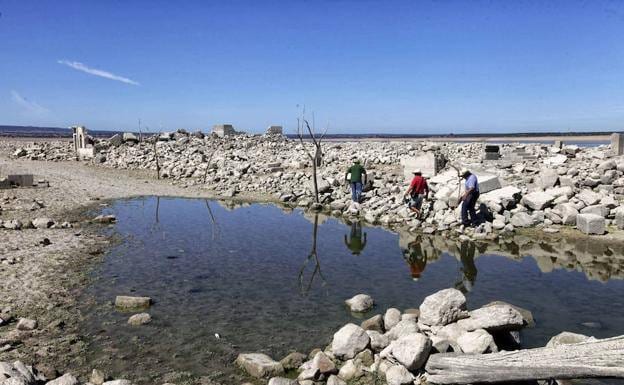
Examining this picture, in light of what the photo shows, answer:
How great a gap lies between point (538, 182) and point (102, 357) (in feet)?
50.7

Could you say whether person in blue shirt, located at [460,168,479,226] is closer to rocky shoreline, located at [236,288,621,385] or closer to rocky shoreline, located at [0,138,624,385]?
rocky shoreline, located at [0,138,624,385]

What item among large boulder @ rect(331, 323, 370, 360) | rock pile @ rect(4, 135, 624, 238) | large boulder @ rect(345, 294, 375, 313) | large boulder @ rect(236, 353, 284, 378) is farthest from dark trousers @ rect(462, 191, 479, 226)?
large boulder @ rect(236, 353, 284, 378)

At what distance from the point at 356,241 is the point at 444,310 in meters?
6.90

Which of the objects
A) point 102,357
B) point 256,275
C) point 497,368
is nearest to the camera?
point 497,368

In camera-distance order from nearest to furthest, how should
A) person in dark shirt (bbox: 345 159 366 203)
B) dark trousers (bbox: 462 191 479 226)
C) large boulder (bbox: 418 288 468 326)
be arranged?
large boulder (bbox: 418 288 468 326) → dark trousers (bbox: 462 191 479 226) → person in dark shirt (bbox: 345 159 366 203)

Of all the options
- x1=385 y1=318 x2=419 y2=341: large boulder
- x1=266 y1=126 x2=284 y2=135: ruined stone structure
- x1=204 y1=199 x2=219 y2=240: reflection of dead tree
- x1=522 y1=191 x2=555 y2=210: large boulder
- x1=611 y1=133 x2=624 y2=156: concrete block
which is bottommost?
x1=204 y1=199 x2=219 y2=240: reflection of dead tree

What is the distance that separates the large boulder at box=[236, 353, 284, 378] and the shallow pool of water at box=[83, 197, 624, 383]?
0.81 ft

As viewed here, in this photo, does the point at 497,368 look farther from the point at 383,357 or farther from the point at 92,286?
the point at 92,286

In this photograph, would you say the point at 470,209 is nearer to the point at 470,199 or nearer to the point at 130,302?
the point at 470,199

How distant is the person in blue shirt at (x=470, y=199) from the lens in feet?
43.2

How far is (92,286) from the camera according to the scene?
8703mm

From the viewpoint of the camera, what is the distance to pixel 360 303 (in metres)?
7.79

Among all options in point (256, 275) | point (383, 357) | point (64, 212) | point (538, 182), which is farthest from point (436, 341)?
point (64, 212)

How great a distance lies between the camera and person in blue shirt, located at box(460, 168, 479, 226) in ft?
43.2
